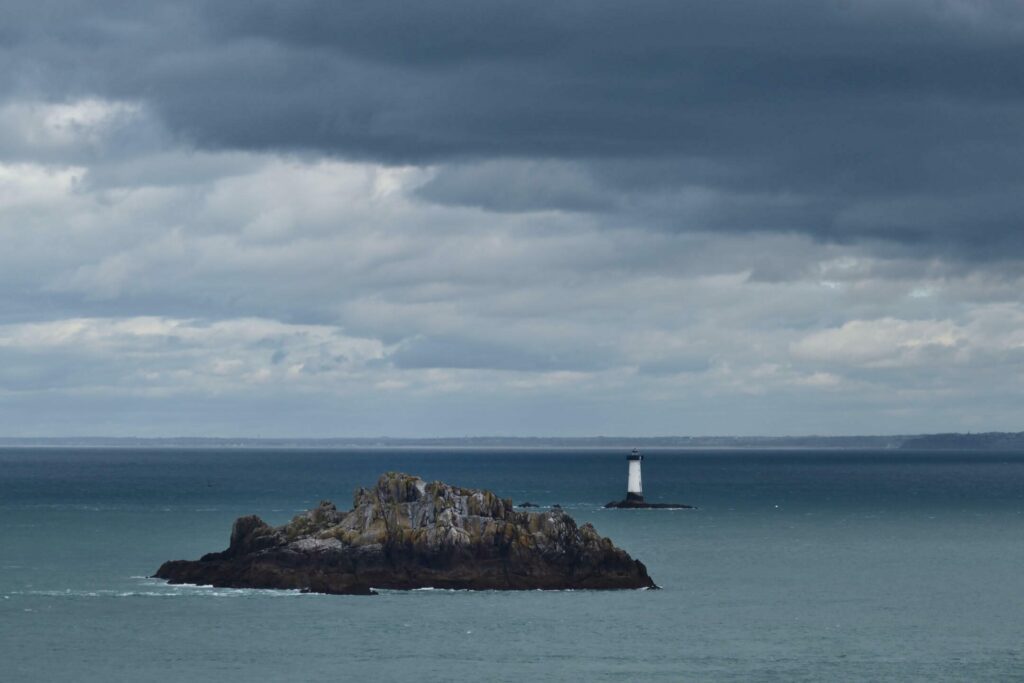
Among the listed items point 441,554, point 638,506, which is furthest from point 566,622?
point 638,506

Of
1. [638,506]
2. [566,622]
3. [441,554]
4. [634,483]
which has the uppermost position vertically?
[634,483]

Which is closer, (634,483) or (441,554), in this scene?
(441,554)

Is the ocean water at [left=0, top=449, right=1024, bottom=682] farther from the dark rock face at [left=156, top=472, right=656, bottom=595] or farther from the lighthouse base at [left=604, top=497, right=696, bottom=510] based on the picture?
the lighthouse base at [left=604, top=497, right=696, bottom=510]

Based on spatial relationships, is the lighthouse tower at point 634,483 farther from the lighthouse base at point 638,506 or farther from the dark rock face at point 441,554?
the dark rock face at point 441,554

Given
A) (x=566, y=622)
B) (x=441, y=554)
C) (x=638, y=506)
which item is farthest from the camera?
(x=638, y=506)

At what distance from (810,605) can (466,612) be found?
1961cm

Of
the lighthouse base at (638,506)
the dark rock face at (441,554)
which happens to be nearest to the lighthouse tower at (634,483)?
the lighthouse base at (638,506)

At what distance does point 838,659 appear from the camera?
68.8 meters

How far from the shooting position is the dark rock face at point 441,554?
90000mm

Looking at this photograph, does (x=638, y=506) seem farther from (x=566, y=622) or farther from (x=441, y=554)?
(x=566, y=622)

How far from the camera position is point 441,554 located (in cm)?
9100

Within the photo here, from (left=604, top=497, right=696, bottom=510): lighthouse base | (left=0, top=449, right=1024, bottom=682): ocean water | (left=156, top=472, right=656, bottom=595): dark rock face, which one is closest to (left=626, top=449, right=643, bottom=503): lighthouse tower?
(left=604, top=497, right=696, bottom=510): lighthouse base

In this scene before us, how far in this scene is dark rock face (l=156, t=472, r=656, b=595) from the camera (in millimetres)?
90000

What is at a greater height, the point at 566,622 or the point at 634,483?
the point at 634,483
